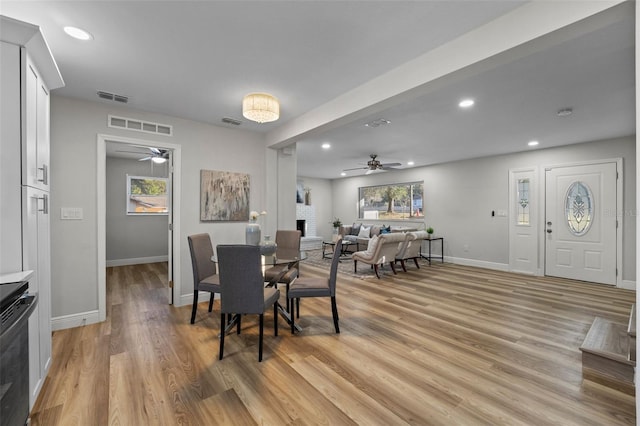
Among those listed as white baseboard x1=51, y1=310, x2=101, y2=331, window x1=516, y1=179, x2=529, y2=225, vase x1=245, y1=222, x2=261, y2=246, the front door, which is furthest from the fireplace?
white baseboard x1=51, y1=310, x2=101, y2=331

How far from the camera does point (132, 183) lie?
6.45m

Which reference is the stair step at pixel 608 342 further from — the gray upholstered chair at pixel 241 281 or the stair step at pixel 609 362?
the gray upholstered chair at pixel 241 281

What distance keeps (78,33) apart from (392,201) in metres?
7.83

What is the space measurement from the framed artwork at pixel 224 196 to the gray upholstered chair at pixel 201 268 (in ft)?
2.27

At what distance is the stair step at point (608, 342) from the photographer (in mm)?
2094

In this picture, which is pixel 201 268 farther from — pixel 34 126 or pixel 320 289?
pixel 34 126

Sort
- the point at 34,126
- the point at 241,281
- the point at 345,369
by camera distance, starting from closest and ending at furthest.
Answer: the point at 34,126 < the point at 345,369 < the point at 241,281

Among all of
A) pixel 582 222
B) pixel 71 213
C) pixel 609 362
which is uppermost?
pixel 71 213

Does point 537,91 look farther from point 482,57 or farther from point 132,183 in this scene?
point 132,183

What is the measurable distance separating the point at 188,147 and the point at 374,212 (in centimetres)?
652

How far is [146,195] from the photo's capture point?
666 cm

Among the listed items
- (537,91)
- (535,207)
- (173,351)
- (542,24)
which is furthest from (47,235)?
(535,207)

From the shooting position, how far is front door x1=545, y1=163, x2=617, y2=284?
4797 millimetres

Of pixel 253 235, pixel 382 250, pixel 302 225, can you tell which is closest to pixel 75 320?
pixel 253 235
